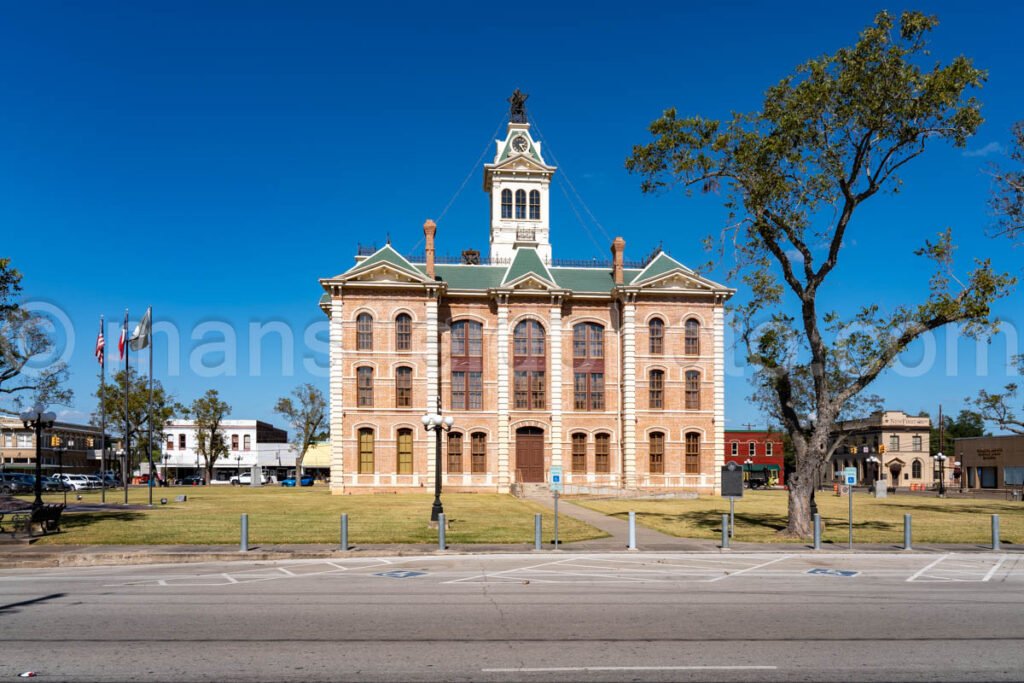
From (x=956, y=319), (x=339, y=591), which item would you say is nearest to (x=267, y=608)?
(x=339, y=591)

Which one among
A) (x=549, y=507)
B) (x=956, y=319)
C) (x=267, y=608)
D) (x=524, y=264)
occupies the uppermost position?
(x=524, y=264)

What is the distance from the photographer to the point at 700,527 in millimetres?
27922

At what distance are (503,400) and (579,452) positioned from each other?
19.2 ft

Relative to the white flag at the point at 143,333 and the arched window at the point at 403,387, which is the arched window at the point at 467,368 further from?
the white flag at the point at 143,333

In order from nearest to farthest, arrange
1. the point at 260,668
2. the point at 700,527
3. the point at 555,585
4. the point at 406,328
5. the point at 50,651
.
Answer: the point at 260,668
the point at 50,651
the point at 555,585
the point at 700,527
the point at 406,328

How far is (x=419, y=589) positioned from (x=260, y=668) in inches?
238

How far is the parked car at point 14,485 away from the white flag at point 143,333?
1260cm

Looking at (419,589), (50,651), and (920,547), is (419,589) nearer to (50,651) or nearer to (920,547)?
(50,651)

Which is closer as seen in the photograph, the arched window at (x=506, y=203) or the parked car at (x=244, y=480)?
the arched window at (x=506, y=203)

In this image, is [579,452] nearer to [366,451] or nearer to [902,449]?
[366,451]

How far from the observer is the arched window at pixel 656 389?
165 feet

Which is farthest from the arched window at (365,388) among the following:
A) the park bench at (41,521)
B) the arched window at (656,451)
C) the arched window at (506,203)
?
the park bench at (41,521)

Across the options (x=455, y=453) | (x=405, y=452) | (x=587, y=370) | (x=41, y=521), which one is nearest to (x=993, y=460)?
(x=587, y=370)

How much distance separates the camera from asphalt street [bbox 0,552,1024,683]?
359 inches
